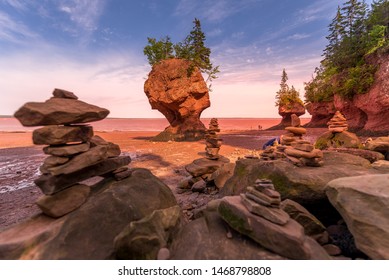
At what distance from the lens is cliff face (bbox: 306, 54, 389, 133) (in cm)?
1902

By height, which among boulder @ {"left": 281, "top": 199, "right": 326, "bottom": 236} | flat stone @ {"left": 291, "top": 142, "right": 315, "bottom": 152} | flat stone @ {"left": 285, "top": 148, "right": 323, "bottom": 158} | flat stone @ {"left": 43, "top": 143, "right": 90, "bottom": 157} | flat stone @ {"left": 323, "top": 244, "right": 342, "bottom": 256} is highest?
flat stone @ {"left": 43, "top": 143, "right": 90, "bottom": 157}

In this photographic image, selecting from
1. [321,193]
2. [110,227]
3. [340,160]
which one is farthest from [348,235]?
[110,227]

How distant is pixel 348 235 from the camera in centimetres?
400

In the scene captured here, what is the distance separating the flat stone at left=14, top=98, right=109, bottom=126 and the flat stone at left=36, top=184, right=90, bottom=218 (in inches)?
67.1

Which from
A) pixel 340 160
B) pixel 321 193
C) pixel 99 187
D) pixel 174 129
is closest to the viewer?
pixel 321 193

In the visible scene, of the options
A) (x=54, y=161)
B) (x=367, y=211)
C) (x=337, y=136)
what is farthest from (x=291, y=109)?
(x=54, y=161)

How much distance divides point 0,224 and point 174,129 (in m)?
26.7

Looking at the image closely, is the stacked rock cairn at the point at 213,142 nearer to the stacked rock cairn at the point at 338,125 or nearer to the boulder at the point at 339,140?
the boulder at the point at 339,140

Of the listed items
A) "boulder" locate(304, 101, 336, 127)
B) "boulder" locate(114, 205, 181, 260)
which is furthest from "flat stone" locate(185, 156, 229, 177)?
"boulder" locate(304, 101, 336, 127)

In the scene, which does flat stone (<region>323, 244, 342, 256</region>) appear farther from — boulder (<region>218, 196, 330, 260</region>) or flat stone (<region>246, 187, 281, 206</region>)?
flat stone (<region>246, 187, 281, 206</region>)

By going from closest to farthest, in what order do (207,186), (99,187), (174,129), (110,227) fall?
1. (110,227)
2. (99,187)
3. (207,186)
4. (174,129)

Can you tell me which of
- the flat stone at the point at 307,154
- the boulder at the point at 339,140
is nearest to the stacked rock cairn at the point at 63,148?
the flat stone at the point at 307,154

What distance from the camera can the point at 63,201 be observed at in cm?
424
